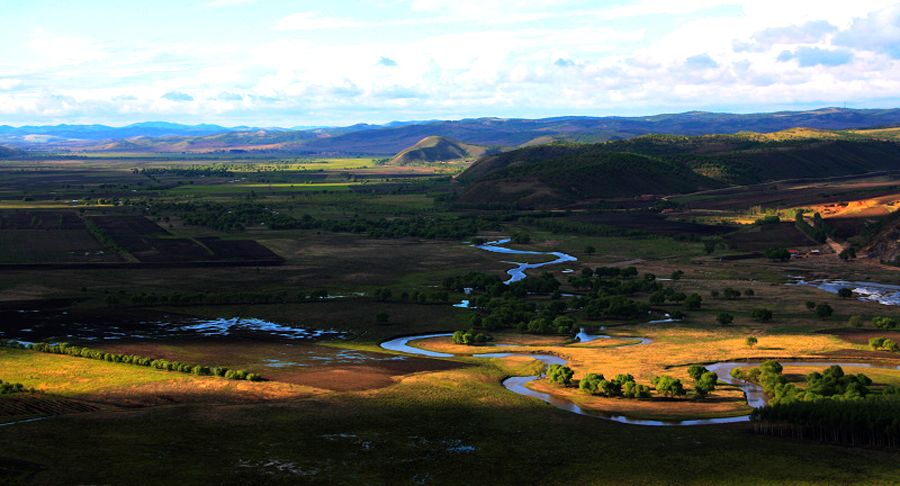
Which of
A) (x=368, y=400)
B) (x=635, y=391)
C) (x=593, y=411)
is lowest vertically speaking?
(x=593, y=411)

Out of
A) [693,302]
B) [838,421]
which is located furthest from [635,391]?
[693,302]

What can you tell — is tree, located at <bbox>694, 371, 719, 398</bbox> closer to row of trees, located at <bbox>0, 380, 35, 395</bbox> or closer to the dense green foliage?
the dense green foliage

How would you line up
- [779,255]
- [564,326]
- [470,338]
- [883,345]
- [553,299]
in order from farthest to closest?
[779,255] → [553,299] → [564,326] → [470,338] → [883,345]

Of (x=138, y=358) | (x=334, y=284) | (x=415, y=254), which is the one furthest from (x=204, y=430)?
(x=415, y=254)

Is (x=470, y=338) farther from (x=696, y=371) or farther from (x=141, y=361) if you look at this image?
(x=141, y=361)

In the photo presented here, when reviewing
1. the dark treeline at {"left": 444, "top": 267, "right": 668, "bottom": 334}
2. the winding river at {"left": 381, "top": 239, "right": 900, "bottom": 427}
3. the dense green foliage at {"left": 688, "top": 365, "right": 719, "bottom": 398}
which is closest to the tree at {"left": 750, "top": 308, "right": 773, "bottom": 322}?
the dark treeline at {"left": 444, "top": 267, "right": 668, "bottom": 334}

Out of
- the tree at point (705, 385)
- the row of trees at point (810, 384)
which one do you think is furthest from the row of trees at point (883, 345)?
the tree at point (705, 385)

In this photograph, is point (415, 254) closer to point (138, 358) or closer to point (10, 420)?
point (138, 358)
